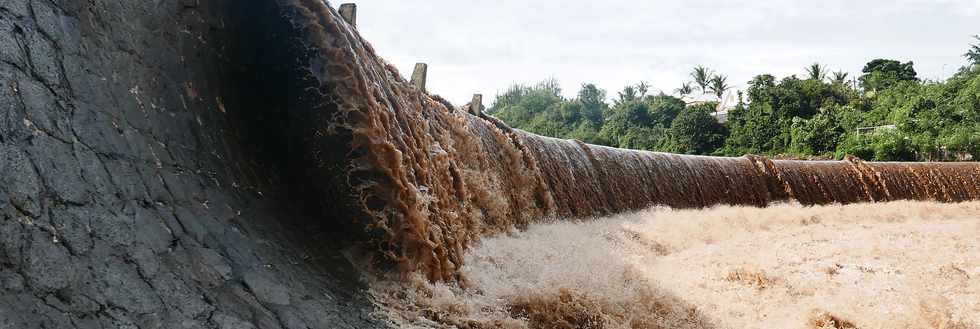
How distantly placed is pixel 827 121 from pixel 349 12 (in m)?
28.3

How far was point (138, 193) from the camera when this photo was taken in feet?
7.38

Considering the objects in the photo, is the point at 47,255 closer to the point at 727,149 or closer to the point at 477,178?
the point at 477,178

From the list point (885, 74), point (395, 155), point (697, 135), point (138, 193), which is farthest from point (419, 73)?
point (885, 74)

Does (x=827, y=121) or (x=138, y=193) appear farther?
(x=827, y=121)

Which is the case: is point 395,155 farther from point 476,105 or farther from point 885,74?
point 885,74

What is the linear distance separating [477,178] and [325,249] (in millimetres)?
2731

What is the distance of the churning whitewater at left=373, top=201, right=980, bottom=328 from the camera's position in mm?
3344

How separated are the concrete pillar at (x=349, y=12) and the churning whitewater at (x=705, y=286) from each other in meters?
1.62

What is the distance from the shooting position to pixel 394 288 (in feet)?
10.3

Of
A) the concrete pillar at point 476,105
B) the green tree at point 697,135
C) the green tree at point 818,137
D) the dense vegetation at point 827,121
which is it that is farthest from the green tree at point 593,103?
the concrete pillar at point 476,105

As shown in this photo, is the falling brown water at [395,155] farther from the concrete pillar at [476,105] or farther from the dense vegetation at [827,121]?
the dense vegetation at [827,121]

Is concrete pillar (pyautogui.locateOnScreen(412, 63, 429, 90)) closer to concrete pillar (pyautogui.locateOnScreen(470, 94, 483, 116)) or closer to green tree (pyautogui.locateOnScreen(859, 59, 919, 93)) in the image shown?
concrete pillar (pyautogui.locateOnScreen(470, 94, 483, 116))

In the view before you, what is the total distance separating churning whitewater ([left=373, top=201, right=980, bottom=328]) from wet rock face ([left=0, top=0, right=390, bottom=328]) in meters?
0.58

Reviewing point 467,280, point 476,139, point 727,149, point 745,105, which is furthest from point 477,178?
point 745,105
